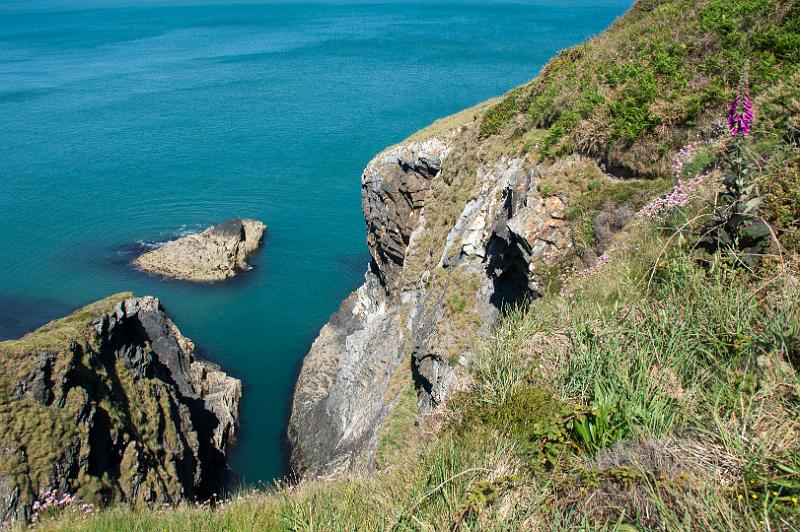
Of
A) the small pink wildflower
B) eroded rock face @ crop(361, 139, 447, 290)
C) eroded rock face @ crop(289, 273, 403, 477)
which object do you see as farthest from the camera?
eroded rock face @ crop(361, 139, 447, 290)

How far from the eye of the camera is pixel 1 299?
57.0m

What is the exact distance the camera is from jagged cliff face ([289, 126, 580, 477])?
68.7 ft

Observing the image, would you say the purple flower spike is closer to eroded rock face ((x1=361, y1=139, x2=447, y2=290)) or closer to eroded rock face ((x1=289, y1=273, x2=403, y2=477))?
eroded rock face ((x1=289, y1=273, x2=403, y2=477))

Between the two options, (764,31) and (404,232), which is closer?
(764,31)

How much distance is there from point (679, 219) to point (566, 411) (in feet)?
21.2

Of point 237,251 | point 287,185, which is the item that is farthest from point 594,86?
point 287,185

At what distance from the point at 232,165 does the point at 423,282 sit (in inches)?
2248

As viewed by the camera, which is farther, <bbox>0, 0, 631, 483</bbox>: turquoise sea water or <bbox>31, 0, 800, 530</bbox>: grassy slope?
<bbox>0, 0, 631, 483</bbox>: turquoise sea water

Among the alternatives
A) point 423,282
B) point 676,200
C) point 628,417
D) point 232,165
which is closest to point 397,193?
point 423,282

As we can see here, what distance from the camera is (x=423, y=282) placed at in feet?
104

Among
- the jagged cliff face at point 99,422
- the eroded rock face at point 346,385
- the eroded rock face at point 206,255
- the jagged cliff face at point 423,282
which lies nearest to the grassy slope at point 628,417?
the jagged cliff face at point 423,282

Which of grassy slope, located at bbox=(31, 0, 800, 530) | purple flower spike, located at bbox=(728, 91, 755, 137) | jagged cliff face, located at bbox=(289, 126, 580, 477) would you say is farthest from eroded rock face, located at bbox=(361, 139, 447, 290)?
purple flower spike, located at bbox=(728, 91, 755, 137)

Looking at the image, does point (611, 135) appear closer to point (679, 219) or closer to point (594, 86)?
point (594, 86)

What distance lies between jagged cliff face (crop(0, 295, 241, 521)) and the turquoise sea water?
719cm
